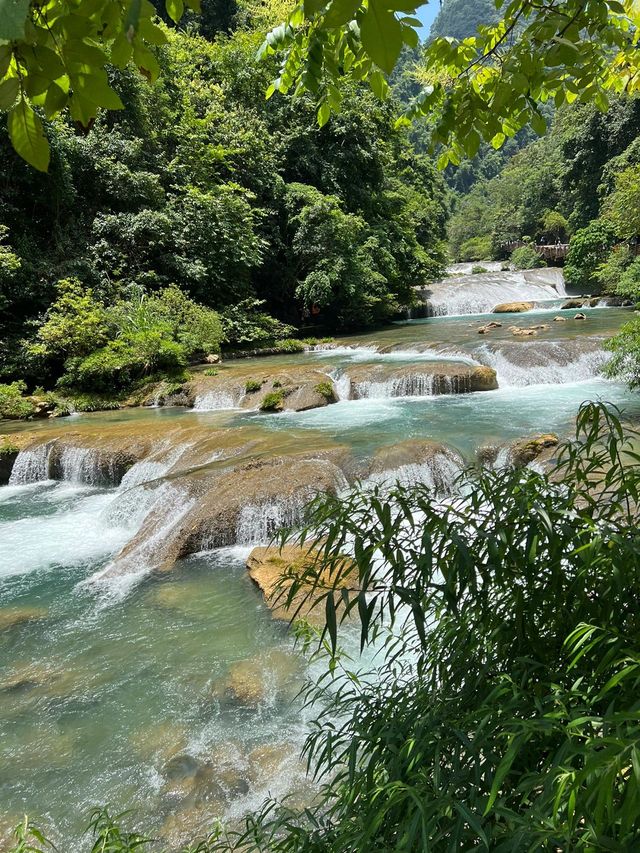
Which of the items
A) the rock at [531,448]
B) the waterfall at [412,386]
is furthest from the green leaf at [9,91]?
the waterfall at [412,386]

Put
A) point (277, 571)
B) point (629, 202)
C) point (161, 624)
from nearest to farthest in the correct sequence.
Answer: point (161, 624) < point (277, 571) < point (629, 202)

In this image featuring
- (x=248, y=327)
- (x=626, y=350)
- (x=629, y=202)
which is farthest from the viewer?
(x=248, y=327)

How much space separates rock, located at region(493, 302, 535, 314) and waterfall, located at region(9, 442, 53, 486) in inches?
822

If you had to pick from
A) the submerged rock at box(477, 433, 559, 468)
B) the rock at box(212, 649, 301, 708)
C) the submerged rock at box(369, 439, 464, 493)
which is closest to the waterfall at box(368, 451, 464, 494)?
the submerged rock at box(369, 439, 464, 493)

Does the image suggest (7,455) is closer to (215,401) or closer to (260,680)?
(215,401)

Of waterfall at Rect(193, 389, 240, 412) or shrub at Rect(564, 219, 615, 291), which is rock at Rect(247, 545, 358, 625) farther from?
shrub at Rect(564, 219, 615, 291)

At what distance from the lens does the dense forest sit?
574 inches

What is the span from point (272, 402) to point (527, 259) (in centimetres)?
3409

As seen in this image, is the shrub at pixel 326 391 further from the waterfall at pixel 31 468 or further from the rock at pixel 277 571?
the rock at pixel 277 571

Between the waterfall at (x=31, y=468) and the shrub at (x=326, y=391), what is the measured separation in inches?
230

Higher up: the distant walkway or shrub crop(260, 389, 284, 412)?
the distant walkway

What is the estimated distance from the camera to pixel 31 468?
978cm

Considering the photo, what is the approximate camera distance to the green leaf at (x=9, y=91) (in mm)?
914

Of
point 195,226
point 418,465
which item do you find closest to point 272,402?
point 418,465
